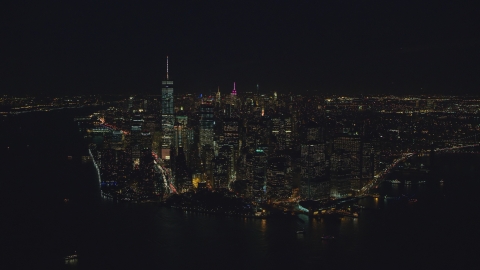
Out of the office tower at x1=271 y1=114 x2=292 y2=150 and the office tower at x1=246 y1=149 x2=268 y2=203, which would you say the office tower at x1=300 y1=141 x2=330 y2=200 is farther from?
A: the office tower at x1=271 y1=114 x2=292 y2=150

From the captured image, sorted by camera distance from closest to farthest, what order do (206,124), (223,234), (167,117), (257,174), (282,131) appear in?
1. (223,234)
2. (257,174)
3. (282,131)
4. (206,124)
5. (167,117)

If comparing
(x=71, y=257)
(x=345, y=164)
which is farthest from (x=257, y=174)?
(x=71, y=257)

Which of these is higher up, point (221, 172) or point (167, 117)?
point (167, 117)

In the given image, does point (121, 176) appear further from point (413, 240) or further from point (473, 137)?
point (473, 137)

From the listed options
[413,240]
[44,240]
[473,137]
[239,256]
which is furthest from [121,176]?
[473,137]

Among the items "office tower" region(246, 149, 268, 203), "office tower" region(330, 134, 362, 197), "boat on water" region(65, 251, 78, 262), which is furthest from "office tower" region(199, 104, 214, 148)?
"boat on water" region(65, 251, 78, 262)

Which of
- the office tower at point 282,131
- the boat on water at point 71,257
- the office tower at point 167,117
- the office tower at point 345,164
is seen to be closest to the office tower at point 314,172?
the office tower at point 345,164

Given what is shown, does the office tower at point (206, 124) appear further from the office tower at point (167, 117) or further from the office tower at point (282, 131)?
the office tower at point (282, 131)

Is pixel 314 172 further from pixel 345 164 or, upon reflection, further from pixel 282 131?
pixel 282 131
